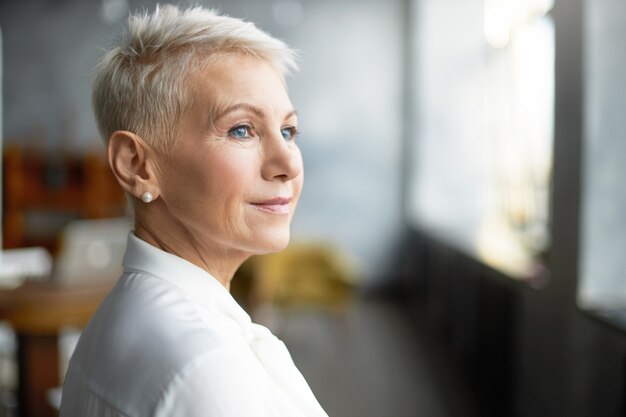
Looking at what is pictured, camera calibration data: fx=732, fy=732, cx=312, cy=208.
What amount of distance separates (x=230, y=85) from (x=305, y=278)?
5.46 m

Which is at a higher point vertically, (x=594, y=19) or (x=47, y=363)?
(x=594, y=19)

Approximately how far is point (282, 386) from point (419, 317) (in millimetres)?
6602

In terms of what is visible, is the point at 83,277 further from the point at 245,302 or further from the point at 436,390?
Result: the point at 436,390

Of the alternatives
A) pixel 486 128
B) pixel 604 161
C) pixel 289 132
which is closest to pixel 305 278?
pixel 486 128

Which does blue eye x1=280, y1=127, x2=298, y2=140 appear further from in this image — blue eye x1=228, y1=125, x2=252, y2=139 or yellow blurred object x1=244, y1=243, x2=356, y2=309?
yellow blurred object x1=244, y1=243, x2=356, y2=309

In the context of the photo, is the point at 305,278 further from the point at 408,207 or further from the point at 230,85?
the point at 230,85

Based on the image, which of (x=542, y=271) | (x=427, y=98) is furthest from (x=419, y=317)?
(x=542, y=271)

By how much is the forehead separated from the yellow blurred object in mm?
4848

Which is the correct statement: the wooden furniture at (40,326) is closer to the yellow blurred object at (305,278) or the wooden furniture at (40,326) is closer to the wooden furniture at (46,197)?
the yellow blurred object at (305,278)

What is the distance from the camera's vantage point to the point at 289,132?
2.85 ft

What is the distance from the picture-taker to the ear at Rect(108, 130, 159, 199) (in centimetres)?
83

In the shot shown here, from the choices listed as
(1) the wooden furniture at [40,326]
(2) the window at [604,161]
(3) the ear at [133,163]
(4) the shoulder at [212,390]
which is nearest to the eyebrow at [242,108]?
(3) the ear at [133,163]

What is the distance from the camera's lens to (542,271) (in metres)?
4.11

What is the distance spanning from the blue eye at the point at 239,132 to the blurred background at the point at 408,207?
18 cm
